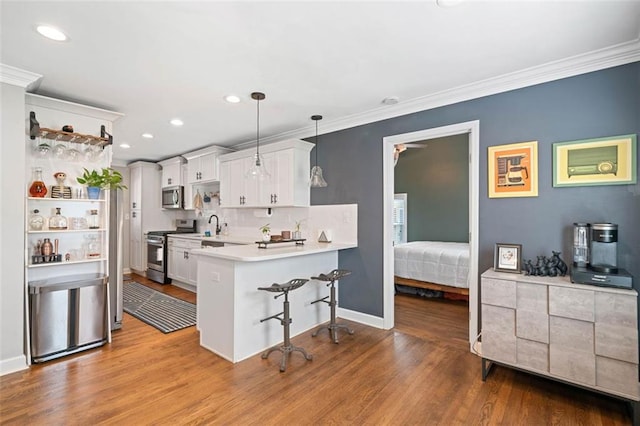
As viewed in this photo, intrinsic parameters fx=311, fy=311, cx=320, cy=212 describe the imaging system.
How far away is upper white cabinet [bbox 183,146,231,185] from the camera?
5336mm

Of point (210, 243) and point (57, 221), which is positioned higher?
point (57, 221)

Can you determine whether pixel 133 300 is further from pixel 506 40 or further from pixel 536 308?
pixel 506 40

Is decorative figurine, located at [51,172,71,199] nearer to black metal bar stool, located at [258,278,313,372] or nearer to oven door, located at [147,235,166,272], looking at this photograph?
black metal bar stool, located at [258,278,313,372]

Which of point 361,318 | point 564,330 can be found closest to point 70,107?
point 361,318

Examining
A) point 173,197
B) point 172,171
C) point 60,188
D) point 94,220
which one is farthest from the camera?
point 172,171

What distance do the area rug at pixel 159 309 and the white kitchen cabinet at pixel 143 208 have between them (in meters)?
1.40

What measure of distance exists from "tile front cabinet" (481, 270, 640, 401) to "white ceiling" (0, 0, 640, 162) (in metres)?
1.70

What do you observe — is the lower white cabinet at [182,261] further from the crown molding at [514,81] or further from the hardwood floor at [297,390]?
the crown molding at [514,81]

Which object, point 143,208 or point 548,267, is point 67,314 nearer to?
point 143,208

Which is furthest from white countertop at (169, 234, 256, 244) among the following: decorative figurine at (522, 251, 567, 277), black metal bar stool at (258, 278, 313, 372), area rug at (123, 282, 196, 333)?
decorative figurine at (522, 251, 567, 277)

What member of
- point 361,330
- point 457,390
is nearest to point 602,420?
point 457,390

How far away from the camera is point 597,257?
7.38ft

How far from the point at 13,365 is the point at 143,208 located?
4.34 meters

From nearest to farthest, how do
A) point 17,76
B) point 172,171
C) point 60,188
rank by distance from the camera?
1. point 17,76
2. point 60,188
3. point 172,171
